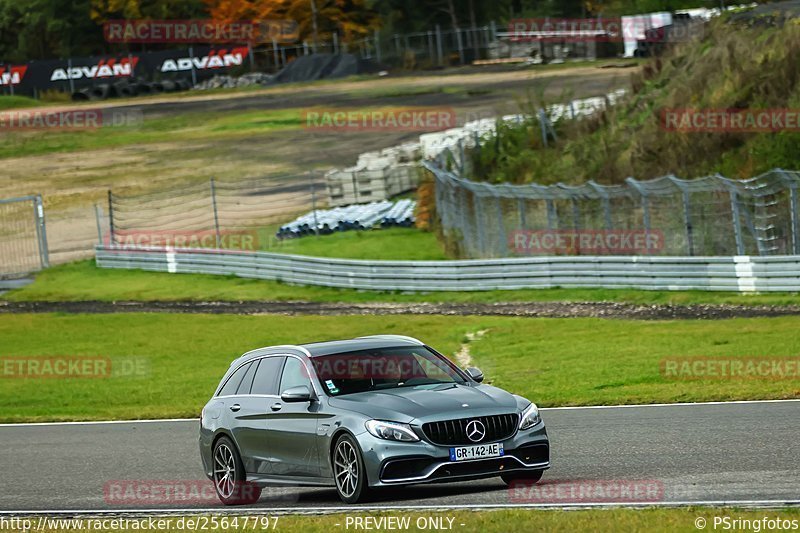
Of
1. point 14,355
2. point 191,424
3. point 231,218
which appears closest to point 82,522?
point 191,424

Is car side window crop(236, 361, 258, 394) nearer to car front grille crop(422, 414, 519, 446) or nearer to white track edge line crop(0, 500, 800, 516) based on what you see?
white track edge line crop(0, 500, 800, 516)

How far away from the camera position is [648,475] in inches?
438

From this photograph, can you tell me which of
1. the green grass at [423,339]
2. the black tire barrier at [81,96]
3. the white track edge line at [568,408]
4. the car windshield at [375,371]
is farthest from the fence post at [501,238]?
the black tire barrier at [81,96]

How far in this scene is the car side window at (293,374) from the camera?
38.0 ft

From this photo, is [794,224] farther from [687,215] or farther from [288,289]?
[288,289]

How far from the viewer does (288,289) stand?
36594 mm

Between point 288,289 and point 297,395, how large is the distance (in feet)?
84.0

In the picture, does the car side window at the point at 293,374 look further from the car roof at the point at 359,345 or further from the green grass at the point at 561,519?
the green grass at the point at 561,519

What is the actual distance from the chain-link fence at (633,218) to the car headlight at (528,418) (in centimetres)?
1583

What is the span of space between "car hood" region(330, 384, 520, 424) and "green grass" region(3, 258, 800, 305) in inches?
683

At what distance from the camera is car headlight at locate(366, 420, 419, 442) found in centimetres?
1027

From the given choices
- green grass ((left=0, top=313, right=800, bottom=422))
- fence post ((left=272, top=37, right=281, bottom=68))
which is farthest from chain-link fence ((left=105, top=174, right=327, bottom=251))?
fence post ((left=272, top=37, right=281, bottom=68))

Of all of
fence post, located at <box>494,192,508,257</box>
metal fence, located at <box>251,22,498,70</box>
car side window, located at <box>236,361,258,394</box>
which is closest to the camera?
car side window, located at <box>236,361,258,394</box>

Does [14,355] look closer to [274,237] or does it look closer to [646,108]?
[274,237]
